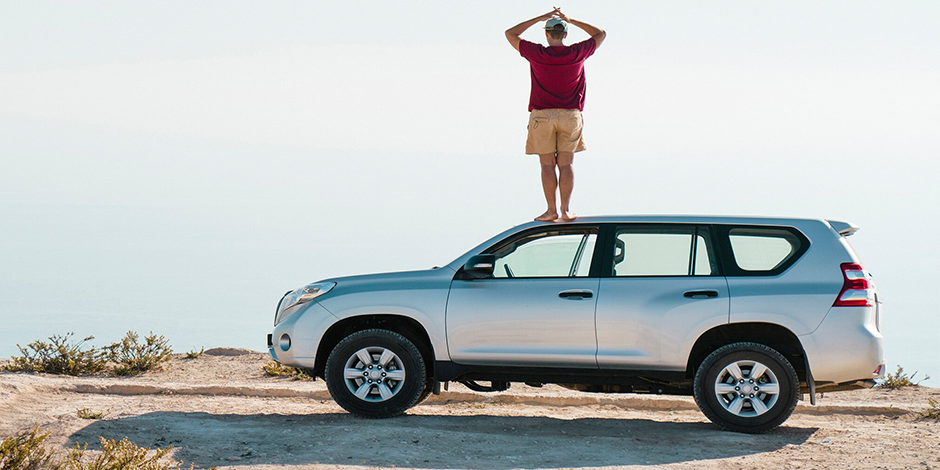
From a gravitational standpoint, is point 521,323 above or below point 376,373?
above

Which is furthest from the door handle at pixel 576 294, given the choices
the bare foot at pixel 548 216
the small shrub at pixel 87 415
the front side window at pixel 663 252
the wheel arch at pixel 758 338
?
the small shrub at pixel 87 415

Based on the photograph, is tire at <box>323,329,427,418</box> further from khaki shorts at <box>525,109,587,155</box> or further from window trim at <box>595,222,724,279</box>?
khaki shorts at <box>525,109,587,155</box>

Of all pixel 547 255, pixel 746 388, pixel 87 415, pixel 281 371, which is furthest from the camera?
pixel 281 371

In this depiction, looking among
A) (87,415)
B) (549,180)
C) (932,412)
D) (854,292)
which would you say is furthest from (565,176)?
(87,415)

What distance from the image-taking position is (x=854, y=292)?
7852 millimetres

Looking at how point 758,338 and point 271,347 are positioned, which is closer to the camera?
point 758,338

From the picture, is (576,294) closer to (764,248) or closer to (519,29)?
(764,248)

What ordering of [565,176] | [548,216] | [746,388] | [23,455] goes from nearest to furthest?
[23,455], [746,388], [548,216], [565,176]

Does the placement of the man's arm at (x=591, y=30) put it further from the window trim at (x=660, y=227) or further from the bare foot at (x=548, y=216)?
the window trim at (x=660, y=227)

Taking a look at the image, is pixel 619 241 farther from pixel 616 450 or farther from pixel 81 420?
pixel 81 420

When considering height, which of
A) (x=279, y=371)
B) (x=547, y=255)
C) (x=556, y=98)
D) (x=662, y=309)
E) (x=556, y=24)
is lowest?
(x=279, y=371)

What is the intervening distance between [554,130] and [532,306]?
2.23 m

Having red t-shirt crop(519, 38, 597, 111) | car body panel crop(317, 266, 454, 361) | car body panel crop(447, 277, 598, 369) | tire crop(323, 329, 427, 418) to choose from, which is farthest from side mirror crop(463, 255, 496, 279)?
red t-shirt crop(519, 38, 597, 111)

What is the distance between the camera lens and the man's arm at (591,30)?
9859mm
